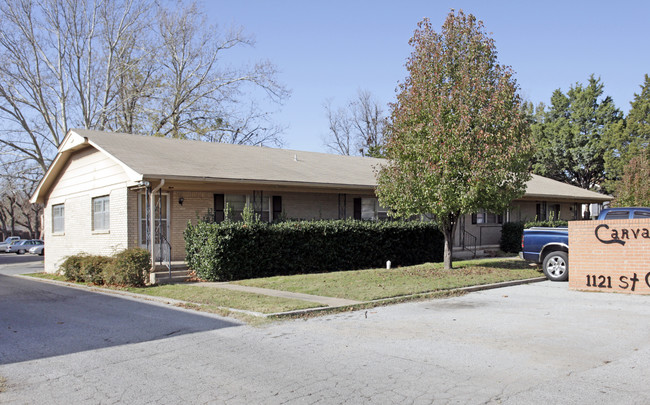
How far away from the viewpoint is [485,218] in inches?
1036

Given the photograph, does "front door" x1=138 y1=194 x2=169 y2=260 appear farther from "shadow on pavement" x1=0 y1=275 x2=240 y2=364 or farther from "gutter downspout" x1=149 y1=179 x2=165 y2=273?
"shadow on pavement" x1=0 y1=275 x2=240 y2=364

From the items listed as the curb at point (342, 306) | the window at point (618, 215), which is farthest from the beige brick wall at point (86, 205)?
the window at point (618, 215)

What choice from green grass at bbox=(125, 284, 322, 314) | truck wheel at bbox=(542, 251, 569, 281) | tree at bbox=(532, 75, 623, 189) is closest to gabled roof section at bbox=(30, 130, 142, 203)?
green grass at bbox=(125, 284, 322, 314)

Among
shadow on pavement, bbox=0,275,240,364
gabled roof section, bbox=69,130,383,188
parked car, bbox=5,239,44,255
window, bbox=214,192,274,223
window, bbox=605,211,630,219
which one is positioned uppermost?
gabled roof section, bbox=69,130,383,188

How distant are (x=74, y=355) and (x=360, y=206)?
51.4 feet

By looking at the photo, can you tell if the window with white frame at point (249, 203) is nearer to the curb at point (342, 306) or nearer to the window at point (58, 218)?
the curb at point (342, 306)

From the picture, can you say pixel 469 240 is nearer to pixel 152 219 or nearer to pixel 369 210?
pixel 369 210

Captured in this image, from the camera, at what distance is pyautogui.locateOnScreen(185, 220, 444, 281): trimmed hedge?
601 inches

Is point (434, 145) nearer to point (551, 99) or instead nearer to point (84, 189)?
point (84, 189)

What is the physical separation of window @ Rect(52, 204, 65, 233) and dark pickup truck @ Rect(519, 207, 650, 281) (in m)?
18.3

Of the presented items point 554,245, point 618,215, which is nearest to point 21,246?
point 554,245

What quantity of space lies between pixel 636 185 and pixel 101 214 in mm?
24621

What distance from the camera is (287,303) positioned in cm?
1091

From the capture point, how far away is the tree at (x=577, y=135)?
4319 cm
